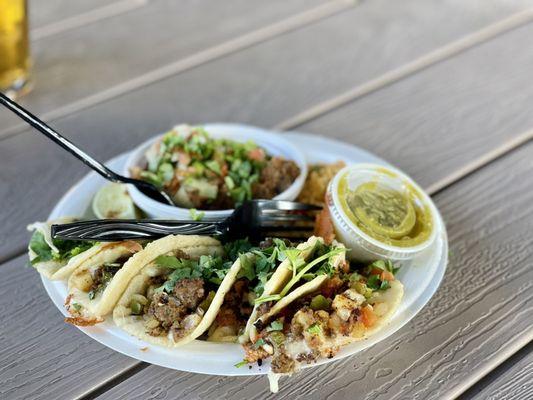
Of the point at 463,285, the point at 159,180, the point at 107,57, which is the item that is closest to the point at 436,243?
the point at 463,285

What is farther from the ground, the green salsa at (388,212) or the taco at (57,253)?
the taco at (57,253)

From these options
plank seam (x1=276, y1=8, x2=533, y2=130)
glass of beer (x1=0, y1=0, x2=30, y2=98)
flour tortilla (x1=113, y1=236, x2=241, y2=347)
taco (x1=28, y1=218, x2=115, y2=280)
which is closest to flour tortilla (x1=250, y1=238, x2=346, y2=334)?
flour tortilla (x1=113, y1=236, x2=241, y2=347)

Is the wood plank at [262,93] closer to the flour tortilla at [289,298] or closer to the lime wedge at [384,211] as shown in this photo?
the lime wedge at [384,211]

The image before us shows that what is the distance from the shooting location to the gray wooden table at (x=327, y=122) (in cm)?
151

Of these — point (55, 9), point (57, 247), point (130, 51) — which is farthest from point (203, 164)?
point (55, 9)

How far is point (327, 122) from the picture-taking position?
249 centimetres

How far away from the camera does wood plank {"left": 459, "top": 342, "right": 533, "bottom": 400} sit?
4.78 feet

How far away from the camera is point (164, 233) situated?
1.64m

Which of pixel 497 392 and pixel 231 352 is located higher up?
pixel 231 352

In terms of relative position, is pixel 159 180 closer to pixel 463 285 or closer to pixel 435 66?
pixel 463 285

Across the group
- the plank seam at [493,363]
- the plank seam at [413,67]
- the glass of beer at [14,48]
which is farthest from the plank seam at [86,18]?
the plank seam at [493,363]

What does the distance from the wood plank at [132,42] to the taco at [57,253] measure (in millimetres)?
930

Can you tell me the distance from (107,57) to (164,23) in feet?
1.32

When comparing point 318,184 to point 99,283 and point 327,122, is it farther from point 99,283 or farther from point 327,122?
point 99,283
